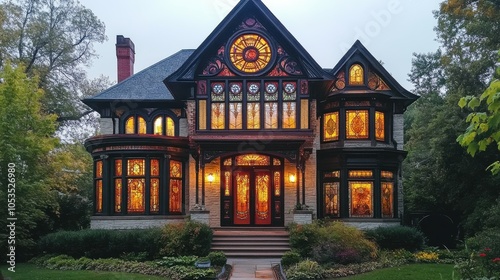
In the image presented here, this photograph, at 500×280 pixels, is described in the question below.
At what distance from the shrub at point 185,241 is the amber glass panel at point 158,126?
6.85 metres

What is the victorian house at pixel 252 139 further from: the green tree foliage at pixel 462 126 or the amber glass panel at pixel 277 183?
the green tree foliage at pixel 462 126

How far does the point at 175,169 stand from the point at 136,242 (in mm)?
4723

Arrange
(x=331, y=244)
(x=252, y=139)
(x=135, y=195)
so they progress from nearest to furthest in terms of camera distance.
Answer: (x=331, y=244), (x=252, y=139), (x=135, y=195)

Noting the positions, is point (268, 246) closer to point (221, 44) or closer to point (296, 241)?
point (296, 241)

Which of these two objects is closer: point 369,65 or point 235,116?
point 235,116

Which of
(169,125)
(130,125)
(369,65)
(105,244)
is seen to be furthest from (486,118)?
(130,125)

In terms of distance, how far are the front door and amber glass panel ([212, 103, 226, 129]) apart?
229 cm

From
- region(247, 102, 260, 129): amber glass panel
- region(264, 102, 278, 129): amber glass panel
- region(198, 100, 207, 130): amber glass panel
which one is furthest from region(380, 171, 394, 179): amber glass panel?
region(198, 100, 207, 130): amber glass panel

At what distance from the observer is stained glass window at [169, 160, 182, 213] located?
77.7 feet

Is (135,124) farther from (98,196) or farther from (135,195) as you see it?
(135,195)

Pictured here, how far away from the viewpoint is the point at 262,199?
24625 mm

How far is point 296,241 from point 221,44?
29.5 ft

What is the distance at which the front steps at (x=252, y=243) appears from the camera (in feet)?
67.4

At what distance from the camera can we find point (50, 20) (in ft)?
112
